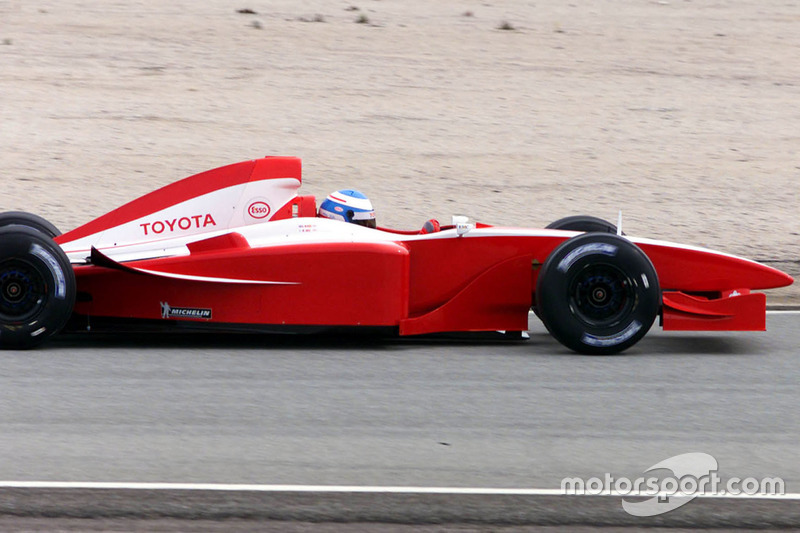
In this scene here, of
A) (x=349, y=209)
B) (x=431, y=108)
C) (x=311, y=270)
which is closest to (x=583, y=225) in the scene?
(x=349, y=209)

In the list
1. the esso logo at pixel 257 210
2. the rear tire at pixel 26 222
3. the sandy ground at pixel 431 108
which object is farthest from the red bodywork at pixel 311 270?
the sandy ground at pixel 431 108

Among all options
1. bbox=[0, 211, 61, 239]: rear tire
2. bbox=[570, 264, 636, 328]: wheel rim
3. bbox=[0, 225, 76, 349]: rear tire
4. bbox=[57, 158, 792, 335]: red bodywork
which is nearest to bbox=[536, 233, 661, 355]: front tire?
bbox=[570, 264, 636, 328]: wheel rim

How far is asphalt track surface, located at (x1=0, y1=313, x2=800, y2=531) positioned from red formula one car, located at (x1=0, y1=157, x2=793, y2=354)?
0.71 ft

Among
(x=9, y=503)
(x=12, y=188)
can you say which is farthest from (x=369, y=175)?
(x=9, y=503)

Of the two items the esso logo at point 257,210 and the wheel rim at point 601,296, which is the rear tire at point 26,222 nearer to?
the esso logo at point 257,210

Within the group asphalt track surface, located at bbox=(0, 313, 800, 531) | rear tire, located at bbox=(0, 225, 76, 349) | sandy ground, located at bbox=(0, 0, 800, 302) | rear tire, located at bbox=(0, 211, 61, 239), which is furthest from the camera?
sandy ground, located at bbox=(0, 0, 800, 302)

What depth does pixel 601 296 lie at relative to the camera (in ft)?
23.6

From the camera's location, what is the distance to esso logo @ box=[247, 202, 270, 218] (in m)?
7.70

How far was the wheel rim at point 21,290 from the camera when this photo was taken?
22.8ft

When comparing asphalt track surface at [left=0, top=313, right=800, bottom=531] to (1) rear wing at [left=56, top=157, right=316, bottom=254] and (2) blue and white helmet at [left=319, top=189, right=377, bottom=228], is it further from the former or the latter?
(2) blue and white helmet at [left=319, top=189, right=377, bottom=228]

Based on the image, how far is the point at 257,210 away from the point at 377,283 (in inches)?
42.4

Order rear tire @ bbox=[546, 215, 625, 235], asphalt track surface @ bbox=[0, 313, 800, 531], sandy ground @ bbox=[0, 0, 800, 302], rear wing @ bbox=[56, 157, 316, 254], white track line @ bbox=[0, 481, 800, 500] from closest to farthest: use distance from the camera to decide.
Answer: asphalt track surface @ bbox=[0, 313, 800, 531] → white track line @ bbox=[0, 481, 800, 500] → rear wing @ bbox=[56, 157, 316, 254] → rear tire @ bbox=[546, 215, 625, 235] → sandy ground @ bbox=[0, 0, 800, 302]

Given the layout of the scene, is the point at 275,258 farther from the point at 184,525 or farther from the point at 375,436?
the point at 184,525

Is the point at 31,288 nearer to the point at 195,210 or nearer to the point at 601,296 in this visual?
the point at 195,210
